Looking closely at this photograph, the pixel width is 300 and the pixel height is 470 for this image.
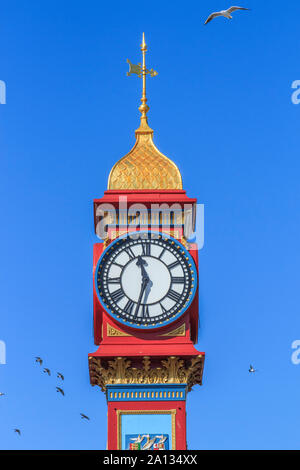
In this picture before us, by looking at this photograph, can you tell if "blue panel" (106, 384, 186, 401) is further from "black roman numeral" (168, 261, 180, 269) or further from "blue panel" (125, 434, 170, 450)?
"black roman numeral" (168, 261, 180, 269)

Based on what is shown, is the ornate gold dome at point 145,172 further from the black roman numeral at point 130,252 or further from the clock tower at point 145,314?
the black roman numeral at point 130,252

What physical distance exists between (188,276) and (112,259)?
1.98 m

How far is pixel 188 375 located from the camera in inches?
1861

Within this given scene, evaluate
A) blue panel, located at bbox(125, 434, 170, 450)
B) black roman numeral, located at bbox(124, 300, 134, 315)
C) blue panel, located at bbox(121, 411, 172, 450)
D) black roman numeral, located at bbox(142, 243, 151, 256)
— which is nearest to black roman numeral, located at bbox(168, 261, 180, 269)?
black roman numeral, located at bbox(142, 243, 151, 256)

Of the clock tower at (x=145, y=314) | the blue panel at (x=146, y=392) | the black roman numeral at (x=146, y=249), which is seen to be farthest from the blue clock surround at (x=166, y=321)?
the blue panel at (x=146, y=392)

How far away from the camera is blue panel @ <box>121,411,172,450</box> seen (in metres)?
46.6

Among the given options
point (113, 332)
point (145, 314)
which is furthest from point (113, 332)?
point (145, 314)

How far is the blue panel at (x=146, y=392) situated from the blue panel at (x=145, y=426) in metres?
0.40

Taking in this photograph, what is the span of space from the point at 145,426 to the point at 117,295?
133 inches

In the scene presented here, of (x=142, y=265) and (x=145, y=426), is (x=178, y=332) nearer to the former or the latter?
(x=142, y=265)
